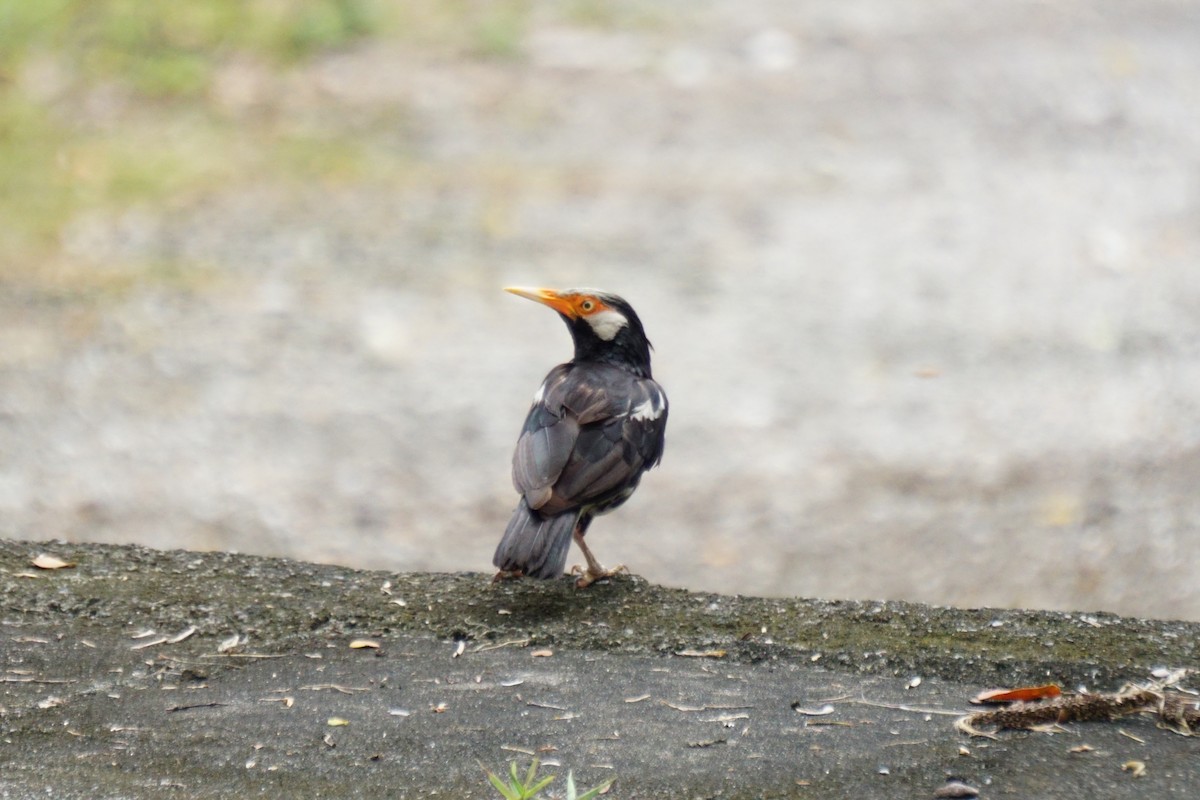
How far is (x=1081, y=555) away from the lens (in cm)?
704

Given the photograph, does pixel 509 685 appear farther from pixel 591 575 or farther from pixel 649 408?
pixel 649 408

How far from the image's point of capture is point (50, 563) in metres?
3.95

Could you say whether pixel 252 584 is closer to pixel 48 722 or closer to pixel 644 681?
pixel 48 722

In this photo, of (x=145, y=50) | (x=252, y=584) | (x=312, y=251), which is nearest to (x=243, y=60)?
(x=145, y=50)

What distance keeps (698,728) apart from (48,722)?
130cm

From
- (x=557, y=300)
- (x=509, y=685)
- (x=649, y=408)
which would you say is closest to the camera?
(x=509, y=685)

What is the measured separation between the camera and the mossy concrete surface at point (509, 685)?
274 centimetres

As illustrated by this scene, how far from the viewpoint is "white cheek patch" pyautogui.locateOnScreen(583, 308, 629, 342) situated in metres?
4.94

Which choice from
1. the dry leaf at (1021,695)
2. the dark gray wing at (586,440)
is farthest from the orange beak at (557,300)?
the dry leaf at (1021,695)

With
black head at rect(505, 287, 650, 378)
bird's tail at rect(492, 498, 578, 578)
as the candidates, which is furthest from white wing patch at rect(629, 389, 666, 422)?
bird's tail at rect(492, 498, 578, 578)

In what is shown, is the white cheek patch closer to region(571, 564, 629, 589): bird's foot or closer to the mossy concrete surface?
region(571, 564, 629, 589): bird's foot

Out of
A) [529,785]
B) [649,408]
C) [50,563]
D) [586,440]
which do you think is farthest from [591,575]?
[529,785]

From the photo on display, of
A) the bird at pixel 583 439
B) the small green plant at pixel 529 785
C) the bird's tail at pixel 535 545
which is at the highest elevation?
the bird at pixel 583 439

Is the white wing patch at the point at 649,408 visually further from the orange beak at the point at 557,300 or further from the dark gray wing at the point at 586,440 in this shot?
the orange beak at the point at 557,300
